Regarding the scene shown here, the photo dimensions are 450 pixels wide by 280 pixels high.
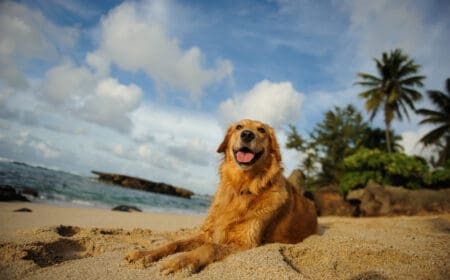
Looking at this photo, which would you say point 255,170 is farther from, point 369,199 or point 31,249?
point 369,199

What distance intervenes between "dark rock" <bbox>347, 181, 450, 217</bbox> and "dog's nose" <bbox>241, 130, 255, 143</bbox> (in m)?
13.0

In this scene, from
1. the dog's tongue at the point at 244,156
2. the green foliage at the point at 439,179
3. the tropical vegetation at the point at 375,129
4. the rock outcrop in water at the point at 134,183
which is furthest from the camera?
the rock outcrop in water at the point at 134,183

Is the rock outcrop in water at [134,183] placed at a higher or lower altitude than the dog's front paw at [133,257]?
lower

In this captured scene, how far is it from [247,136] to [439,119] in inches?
1334

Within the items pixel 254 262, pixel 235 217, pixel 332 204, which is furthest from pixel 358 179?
pixel 254 262

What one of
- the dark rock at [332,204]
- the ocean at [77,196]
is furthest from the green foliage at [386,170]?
the ocean at [77,196]

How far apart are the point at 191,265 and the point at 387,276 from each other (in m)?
1.68

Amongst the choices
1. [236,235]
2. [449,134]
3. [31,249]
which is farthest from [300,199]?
[449,134]

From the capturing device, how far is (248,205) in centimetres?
330

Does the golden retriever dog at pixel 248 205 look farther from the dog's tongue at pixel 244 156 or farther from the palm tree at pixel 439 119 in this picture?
the palm tree at pixel 439 119

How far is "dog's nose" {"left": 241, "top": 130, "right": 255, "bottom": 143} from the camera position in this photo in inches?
142

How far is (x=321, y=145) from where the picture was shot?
100 feet

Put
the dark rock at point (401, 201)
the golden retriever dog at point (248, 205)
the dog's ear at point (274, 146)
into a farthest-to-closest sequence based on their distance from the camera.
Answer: the dark rock at point (401, 201)
the dog's ear at point (274, 146)
the golden retriever dog at point (248, 205)

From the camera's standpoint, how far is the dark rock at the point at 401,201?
12742mm
